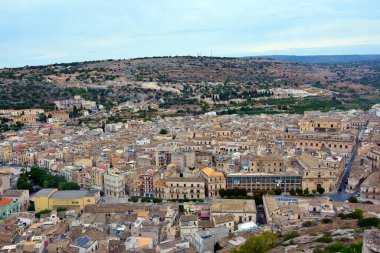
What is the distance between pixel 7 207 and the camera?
27578 mm

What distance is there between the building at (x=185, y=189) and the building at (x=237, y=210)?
515 centimetres

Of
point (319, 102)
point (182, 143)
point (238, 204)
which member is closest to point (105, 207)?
point (238, 204)

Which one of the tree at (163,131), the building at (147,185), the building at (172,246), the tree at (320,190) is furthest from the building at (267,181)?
the tree at (163,131)

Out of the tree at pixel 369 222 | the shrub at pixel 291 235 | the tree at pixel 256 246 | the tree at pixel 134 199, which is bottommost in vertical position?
the tree at pixel 134 199

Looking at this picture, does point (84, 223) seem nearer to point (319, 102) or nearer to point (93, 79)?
point (319, 102)

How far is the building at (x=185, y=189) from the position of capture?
31.5 meters

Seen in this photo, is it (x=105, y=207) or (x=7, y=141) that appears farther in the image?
(x=7, y=141)

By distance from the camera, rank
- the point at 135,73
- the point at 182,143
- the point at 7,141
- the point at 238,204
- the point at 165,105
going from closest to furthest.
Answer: the point at 238,204, the point at 182,143, the point at 7,141, the point at 165,105, the point at 135,73

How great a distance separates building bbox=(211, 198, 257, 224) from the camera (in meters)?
25.0

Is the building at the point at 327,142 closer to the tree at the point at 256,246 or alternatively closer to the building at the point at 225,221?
the building at the point at 225,221

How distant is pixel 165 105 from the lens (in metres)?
83.1

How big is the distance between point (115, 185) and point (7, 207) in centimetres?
787

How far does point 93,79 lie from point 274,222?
282 feet

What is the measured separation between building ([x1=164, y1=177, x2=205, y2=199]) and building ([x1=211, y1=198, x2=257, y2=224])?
5153mm
